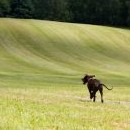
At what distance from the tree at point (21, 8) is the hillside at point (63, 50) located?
1786 cm

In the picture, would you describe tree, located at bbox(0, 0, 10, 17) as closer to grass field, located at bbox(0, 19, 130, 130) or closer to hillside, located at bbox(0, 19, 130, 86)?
hillside, located at bbox(0, 19, 130, 86)

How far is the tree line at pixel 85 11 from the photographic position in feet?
384

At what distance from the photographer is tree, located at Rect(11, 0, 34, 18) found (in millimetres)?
108188

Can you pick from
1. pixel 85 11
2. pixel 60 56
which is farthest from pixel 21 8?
pixel 60 56

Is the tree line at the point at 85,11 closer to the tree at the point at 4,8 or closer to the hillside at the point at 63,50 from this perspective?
the tree at the point at 4,8

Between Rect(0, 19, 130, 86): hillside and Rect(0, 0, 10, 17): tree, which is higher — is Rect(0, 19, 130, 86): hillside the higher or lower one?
the lower one

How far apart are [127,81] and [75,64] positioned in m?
18.0

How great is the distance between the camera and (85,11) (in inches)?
4712

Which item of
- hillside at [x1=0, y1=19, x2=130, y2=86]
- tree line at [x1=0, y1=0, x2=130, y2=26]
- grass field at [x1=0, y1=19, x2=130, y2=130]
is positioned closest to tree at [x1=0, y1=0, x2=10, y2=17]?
tree line at [x1=0, y1=0, x2=130, y2=26]

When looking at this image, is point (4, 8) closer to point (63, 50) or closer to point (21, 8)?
point (21, 8)

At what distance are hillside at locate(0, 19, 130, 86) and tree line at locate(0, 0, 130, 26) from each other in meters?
21.6

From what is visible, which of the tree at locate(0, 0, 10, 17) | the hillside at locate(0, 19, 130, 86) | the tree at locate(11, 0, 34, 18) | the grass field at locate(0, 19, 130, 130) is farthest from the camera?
the tree at locate(11, 0, 34, 18)

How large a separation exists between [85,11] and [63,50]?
43.5m

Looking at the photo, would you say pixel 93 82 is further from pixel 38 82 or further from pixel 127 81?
pixel 127 81
